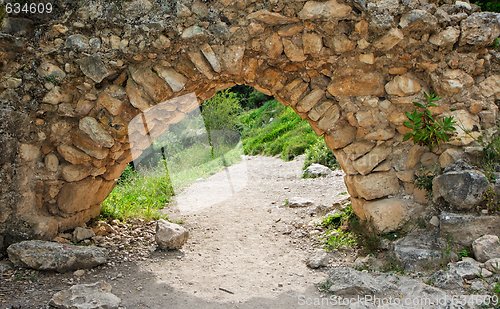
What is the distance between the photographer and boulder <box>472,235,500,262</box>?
4016 mm

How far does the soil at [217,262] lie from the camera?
392cm

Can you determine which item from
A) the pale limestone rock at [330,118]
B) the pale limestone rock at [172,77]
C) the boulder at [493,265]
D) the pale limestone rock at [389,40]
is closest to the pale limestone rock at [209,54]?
the pale limestone rock at [172,77]

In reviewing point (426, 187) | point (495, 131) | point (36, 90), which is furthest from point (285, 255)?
point (36, 90)

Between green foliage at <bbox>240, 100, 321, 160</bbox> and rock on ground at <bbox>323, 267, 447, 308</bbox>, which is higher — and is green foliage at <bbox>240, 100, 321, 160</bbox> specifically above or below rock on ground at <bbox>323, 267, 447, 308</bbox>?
below

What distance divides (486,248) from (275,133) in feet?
38.3

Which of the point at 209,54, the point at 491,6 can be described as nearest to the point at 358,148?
the point at 209,54

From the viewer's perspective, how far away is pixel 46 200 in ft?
16.3

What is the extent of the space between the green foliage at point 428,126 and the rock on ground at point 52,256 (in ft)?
10.5

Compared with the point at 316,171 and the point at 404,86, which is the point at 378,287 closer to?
the point at 404,86

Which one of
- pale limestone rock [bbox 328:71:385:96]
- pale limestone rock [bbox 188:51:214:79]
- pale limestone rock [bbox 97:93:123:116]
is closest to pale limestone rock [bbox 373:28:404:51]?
pale limestone rock [bbox 328:71:385:96]

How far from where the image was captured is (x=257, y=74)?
4.85 meters

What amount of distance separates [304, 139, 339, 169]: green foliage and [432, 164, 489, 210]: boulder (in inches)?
198

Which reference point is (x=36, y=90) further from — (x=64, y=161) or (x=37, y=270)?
(x=37, y=270)

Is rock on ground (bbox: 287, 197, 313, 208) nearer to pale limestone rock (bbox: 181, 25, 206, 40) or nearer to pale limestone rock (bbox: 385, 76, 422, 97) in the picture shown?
pale limestone rock (bbox: 385, 76, 422, 97)
